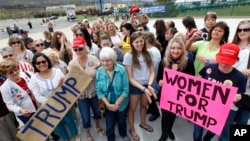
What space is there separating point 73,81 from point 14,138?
138 centimetres

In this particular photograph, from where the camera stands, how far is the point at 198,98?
2.45m

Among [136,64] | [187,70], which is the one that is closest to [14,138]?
[136,64]

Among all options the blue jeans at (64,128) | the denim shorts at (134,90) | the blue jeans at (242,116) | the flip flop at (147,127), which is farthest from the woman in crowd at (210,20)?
the blue jeans at (64,128)

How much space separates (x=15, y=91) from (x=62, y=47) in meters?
1.74

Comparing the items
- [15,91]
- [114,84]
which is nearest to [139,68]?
[114,84]

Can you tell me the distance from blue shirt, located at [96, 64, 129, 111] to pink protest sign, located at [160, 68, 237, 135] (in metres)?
0.59

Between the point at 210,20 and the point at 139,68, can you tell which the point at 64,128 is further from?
the point at 210,20

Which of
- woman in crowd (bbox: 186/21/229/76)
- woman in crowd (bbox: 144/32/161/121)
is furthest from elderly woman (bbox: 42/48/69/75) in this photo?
woman in crowd (bbox: 186/21/229/76)

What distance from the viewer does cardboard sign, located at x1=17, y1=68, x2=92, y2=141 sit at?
2570 mm

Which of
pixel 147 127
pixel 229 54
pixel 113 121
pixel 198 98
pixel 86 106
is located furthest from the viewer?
pixel 147 127

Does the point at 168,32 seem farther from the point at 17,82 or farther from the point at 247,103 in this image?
the point at 17,82

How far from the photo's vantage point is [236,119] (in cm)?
281

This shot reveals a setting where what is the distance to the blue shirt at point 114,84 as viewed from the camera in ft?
9.30

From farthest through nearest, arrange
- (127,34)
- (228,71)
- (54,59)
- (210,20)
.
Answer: (127,34)
(210,20)
(54,59)
(228,71)
